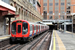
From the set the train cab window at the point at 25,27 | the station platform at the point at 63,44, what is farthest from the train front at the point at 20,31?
the station platform at the point at 63,44

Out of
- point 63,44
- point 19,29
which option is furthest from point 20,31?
point 63,44

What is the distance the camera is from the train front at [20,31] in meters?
15.3

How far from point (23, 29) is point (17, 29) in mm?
755

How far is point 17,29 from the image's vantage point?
1540 cm

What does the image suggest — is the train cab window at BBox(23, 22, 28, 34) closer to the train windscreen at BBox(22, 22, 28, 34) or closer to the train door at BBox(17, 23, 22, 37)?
the train windscreen at BBox(22, 22, 28, 34)

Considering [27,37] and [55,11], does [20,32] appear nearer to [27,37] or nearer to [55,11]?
[27,37]

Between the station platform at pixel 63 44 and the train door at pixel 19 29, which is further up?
the train door at pixel 19 29

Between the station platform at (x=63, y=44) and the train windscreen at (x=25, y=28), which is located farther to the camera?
the train windscreen at (x=25, y=28)

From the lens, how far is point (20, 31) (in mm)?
15320

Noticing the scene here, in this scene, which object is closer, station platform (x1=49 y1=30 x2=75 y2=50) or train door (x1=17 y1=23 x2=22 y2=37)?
station platform (x1=49 y1=30 x2=75 y2=50)

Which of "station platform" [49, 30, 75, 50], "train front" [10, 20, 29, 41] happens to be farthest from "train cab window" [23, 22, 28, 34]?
"station platform" [49, 30, 75, 50]

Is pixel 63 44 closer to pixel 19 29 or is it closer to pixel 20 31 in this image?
pixel 20 31

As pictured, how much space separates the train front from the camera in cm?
1529

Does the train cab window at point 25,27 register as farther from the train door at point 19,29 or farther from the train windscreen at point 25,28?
the train door at point 19,29
